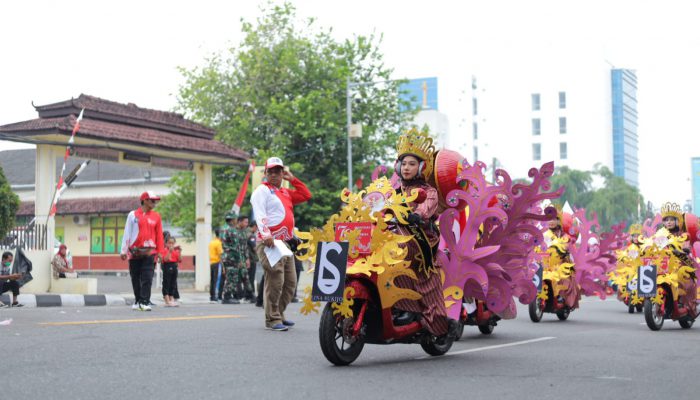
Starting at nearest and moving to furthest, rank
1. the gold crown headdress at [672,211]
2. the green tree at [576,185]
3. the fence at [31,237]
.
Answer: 1. the gold crown headdress at [672,211]
2. the fence at [31,237]
3. the green tree at [576,185]

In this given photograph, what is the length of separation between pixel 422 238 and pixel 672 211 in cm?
730

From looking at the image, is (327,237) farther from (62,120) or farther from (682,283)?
(62,120)

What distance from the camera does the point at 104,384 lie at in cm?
695

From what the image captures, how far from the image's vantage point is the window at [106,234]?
52781 mm

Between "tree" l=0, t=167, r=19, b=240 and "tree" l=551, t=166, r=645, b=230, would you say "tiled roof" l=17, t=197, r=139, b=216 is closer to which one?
"tree" l=0, t=167, r=19, b=240

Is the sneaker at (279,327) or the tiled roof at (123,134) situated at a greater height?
the tiled roof at (123,134)

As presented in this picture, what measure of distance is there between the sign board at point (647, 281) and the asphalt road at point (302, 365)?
46.2 inches

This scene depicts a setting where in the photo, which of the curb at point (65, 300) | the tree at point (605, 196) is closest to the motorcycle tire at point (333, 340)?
the curb at point (65, 300)

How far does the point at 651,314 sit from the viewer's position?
13609 mm

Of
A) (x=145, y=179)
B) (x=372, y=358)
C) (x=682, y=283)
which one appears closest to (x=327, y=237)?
(x=372, y=358)

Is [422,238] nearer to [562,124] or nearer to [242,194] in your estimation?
[242,194]

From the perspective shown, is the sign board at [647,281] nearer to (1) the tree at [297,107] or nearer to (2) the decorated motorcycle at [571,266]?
(2) the decorated motorcycle at [571,266]

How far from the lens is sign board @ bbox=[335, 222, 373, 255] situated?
8.32m

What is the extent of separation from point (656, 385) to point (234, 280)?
13.6m
